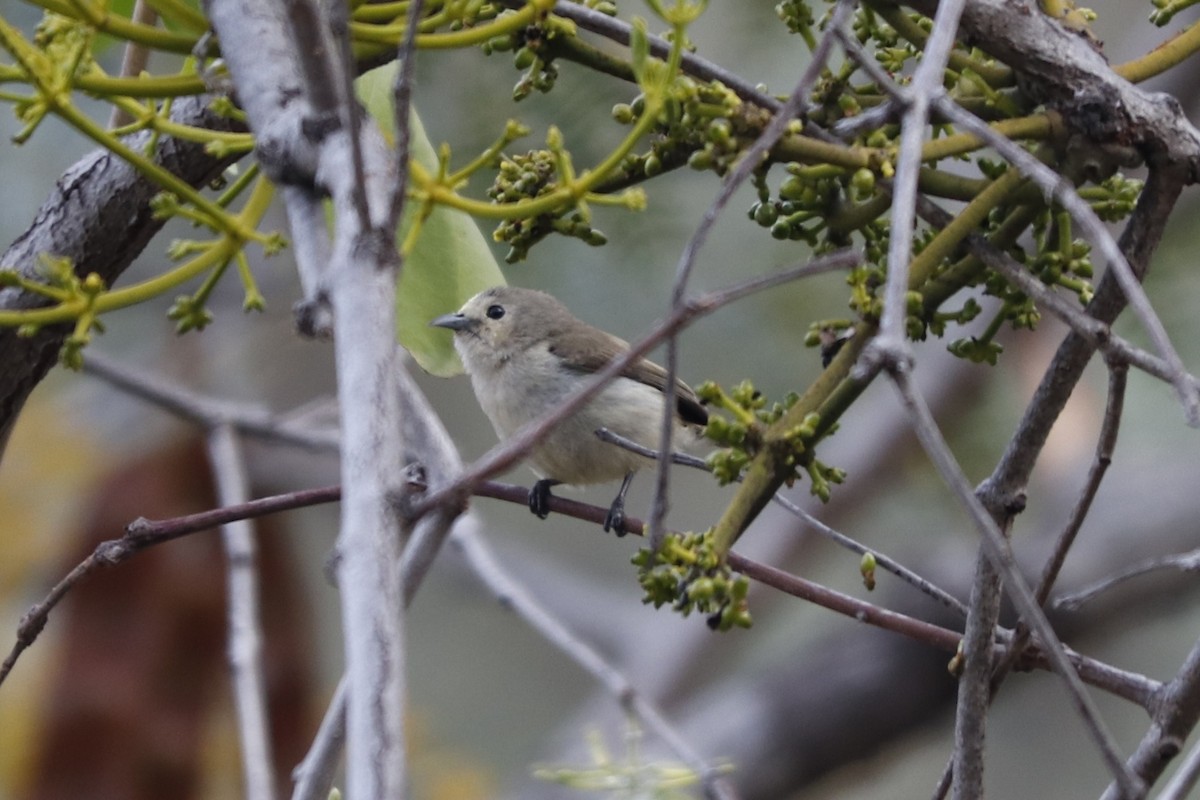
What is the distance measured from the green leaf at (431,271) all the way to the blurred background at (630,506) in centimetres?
125

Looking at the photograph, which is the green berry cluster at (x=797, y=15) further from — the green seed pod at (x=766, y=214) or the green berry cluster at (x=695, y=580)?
the green berry cluster at (x=695, y=580)

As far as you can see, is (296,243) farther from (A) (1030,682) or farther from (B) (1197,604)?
(A) (1030,682)

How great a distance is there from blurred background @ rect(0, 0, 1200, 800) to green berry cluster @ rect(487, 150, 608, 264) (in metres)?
1.62

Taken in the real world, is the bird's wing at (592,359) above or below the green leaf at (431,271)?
above

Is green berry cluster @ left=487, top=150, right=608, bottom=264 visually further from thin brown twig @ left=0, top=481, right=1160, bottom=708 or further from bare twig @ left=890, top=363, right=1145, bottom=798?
bare twig @ left=890, top=363, right=1145, bottom=798

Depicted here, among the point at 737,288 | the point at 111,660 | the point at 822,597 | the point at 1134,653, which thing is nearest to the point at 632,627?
the point at 111,660

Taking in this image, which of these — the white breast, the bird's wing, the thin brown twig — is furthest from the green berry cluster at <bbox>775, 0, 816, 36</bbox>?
the bird's wing

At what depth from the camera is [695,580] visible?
92cm

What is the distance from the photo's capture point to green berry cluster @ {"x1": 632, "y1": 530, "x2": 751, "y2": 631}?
2.98ft

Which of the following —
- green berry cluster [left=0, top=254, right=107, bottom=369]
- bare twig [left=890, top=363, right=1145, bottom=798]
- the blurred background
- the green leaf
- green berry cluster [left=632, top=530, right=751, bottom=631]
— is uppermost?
the blurred background

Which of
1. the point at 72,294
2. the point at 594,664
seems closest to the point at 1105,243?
the point at 72,294

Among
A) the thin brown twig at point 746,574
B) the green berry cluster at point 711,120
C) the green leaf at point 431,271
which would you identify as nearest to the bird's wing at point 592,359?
the green leaf at point 431,271

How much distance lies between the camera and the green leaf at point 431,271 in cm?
151

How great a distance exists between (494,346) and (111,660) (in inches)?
71.5
